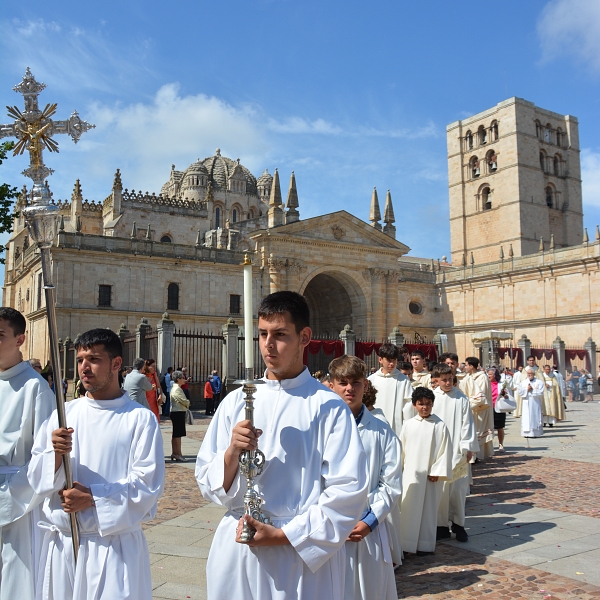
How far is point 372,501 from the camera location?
168 inches

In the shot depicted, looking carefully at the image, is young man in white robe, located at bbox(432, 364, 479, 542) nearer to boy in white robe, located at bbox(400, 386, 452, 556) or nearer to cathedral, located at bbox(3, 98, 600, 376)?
boy in white robe, located at bbox(400, 386, 452, 556)

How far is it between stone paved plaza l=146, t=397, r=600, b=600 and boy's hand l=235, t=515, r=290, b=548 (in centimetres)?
282

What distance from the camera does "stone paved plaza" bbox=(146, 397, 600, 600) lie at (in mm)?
5328

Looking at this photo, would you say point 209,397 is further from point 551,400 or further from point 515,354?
point 515,354

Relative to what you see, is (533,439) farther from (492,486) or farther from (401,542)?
(401,542)

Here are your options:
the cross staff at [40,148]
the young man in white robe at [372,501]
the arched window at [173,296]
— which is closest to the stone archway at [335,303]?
the arched window at [173,296]

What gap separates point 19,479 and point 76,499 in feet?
2.43

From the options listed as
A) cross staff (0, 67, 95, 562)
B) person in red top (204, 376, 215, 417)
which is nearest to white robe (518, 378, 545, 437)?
person in red top (204, 376, 215, 417)

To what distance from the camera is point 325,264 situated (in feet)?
133

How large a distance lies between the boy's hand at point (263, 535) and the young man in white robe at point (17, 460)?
5.17 ft

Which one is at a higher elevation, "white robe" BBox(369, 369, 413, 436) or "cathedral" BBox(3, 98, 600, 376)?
"cathedral" BBox(3, 98, 600, 376)

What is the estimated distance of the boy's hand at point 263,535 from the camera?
8.57 ft

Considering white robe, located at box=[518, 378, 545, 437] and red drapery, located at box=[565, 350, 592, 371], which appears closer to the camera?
white robe, located at box=[518, 378, 545, 437]

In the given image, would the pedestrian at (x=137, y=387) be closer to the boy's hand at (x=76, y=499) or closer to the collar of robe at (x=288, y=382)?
the boy's hand at (x=76, y=499)
